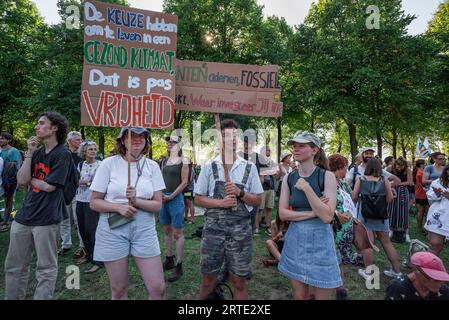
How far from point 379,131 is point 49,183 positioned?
21.9m

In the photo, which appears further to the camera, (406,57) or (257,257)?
(406,57)

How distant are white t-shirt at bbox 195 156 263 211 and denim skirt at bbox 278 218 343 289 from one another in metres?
0.61

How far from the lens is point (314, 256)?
2721mm

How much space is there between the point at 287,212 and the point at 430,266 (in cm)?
121

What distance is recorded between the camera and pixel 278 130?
25922mm

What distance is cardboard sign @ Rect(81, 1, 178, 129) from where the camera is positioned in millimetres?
3074

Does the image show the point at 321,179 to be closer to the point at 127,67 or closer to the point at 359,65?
the point at 127,67

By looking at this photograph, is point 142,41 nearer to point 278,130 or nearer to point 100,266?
point 100,266

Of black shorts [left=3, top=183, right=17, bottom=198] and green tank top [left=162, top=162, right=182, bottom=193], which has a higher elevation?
green tank top [left=162, top=162, right=182, bottom=193]

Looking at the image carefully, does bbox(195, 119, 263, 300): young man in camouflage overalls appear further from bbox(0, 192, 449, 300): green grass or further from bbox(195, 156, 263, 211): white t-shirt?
bbox(0, 192, 449, 300): green grass

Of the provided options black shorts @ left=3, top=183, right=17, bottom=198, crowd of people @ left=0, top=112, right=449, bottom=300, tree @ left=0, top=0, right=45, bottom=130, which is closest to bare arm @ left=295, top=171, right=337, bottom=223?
crowd of people @ left=0, top=112, right=449, bottom=300
